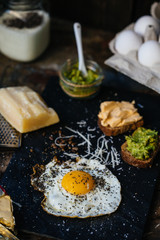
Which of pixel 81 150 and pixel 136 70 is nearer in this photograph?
pixel 81 150

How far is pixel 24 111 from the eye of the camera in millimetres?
2738

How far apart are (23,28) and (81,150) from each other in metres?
1.52

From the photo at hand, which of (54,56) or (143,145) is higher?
(143,145)

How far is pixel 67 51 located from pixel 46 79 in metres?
0.59

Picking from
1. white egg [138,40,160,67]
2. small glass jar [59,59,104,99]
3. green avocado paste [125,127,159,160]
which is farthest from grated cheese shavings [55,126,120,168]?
white egg [138,40,160,67]

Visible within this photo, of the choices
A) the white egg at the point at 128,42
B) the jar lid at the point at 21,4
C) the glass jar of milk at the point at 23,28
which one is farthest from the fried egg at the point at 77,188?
the jar lid at the point at 21,4

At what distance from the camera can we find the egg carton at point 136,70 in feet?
9.87

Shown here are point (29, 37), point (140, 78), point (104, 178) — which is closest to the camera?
point (104, 178)

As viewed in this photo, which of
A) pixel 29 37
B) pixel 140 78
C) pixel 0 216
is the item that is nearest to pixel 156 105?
pixel 140 78

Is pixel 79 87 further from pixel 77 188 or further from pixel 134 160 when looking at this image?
pixel 77 188

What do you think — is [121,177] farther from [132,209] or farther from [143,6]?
[143,6]

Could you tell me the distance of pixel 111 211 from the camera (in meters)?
2.23

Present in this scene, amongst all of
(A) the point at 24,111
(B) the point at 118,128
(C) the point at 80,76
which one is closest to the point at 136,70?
(C) the point at 80,76

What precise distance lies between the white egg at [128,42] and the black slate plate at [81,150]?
397 millimetres
